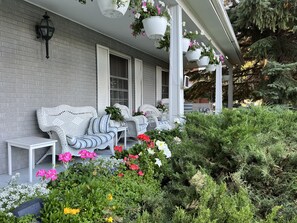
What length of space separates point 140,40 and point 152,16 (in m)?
3.41

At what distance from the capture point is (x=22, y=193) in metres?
1.20

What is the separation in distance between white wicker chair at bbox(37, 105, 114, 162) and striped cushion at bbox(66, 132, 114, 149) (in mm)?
72

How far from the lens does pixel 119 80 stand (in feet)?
19.9

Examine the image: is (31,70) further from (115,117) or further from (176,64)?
(176,64)

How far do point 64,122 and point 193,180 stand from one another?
9.95ft

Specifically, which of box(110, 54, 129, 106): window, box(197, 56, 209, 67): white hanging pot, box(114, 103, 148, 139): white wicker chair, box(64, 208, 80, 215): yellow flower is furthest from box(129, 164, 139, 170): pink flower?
box(110, 54, 129, 106): window

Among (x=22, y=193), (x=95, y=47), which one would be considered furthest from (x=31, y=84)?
(x=22, y=193)

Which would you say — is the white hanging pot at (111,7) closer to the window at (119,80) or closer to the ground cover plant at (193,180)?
the ground cover plant at (193,180)

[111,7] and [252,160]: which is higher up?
[111,7]

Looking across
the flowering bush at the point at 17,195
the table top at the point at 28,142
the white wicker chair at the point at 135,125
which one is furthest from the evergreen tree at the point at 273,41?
the flowering bush at the point at 17,195

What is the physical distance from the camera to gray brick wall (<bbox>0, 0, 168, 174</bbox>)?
3.21m

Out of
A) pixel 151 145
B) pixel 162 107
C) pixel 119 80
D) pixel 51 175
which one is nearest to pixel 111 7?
pixel 151 145

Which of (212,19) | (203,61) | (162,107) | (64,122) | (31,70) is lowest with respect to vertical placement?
(64,122)

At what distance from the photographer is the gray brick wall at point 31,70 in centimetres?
321
